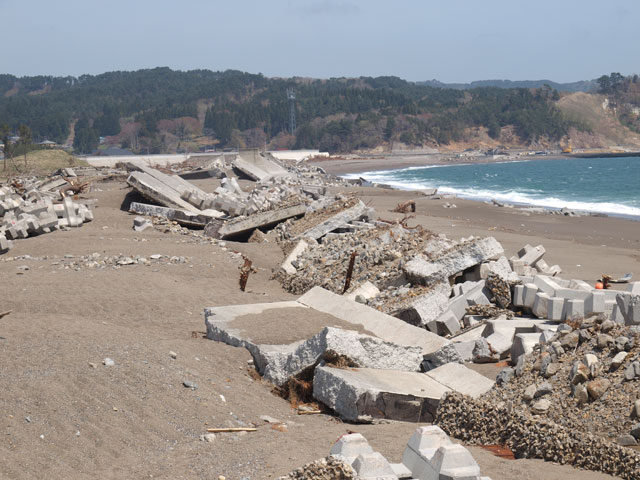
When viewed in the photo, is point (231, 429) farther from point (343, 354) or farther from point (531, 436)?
point (531, 436)

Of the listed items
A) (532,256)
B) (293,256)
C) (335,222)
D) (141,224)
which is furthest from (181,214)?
(532,256)

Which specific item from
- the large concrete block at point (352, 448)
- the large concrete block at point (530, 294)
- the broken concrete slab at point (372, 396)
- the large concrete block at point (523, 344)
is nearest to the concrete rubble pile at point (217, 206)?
the large concrete block at point (530, 294)

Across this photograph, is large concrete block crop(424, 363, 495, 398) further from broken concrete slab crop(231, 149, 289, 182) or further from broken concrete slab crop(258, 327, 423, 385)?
broken concrete slab crop(231, 149, 289, 182)

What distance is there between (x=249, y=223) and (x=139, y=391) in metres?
9.59

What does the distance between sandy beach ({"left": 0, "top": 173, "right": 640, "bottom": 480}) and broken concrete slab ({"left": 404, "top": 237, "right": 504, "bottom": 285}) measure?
83.6 inches

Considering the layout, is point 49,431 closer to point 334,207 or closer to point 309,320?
point 309,320

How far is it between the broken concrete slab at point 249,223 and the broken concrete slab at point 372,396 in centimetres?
890

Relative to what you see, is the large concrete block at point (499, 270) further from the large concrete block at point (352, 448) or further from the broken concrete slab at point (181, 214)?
the broken concrete slab at point (181, 214)

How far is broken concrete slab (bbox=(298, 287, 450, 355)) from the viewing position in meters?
7.12

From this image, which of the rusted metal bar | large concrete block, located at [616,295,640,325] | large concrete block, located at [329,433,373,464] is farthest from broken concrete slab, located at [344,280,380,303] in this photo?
large concrete block, located at [329,433,373,464]

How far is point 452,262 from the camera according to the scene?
929 centimetres

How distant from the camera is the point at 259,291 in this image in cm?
1074

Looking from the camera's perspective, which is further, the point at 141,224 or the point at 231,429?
the point at 141,224

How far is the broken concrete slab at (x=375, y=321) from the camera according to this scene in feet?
23.4
